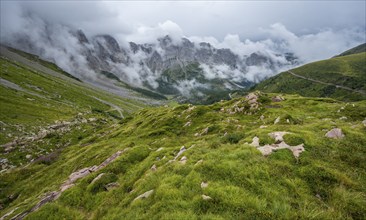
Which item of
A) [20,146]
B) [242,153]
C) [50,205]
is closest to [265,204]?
[242,153]

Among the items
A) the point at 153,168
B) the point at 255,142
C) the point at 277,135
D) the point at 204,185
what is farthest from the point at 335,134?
the point at 153,168

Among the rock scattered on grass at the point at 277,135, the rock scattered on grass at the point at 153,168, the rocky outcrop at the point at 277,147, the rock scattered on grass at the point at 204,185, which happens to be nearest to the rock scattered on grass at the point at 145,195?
the rock scattered on grass at the point at 204,185

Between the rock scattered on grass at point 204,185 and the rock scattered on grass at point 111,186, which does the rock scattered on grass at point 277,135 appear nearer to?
the rock scattered on grass at point 204,185

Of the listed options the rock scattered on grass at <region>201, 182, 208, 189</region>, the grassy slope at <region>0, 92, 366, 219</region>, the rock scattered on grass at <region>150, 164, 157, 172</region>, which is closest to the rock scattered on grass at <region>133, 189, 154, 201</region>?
the grassy slope at <region>0, 92, 366, 219</region>

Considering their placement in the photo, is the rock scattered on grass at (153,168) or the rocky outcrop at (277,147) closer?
the rocky outcrop at (277,147)

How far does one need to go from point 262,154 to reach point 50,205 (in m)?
17.9

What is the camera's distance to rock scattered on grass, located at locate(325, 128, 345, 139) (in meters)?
20.8

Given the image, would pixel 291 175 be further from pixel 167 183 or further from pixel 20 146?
pixel 20 146

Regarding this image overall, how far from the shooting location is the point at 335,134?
21.2 m

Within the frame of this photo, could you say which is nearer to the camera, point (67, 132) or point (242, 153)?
point (242, 153)

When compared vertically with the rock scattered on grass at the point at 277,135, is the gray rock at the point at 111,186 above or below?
below

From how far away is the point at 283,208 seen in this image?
37.4 feet

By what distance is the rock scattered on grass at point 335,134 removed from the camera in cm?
2081

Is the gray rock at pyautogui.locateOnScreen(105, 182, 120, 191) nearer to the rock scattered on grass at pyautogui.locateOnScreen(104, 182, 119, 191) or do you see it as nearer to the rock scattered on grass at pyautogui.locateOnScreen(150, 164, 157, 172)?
the rock scattered on grass at pyautogui.locateOnScreen(104, 182, 119, 191)
